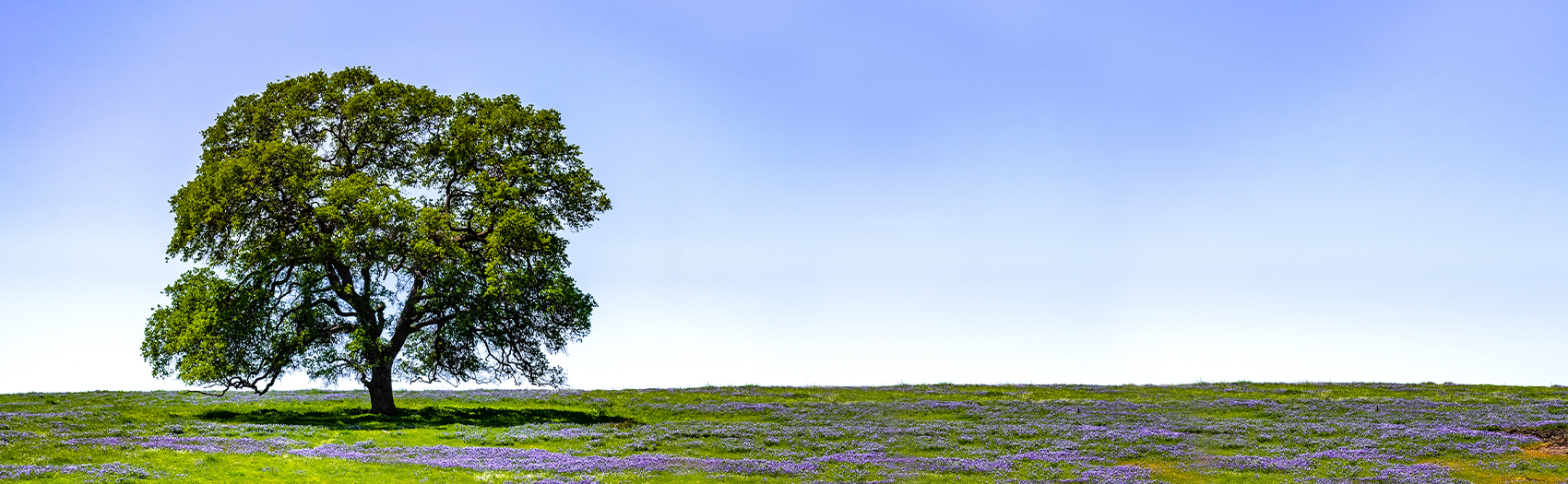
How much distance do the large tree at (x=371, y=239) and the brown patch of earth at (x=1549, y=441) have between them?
35872 mm

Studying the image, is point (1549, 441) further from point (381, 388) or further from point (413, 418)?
point (381, 388)

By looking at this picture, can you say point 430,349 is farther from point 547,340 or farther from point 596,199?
point 596,199

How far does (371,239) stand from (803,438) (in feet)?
66.2

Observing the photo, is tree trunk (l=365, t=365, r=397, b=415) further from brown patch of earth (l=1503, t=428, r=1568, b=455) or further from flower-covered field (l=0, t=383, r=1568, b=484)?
brown patch of earth (l=1503, t=428, r=1568, b=455)

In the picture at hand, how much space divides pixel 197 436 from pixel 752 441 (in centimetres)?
2024

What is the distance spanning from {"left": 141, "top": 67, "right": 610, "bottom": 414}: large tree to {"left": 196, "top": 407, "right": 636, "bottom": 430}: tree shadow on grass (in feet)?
5.29

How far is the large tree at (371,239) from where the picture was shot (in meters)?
42.3

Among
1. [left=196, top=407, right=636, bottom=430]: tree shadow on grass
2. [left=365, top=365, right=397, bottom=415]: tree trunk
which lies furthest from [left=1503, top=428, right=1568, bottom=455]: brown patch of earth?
[left=365, top=365, right=397, bottom=415]: tree trunk

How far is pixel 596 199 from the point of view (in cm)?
4741

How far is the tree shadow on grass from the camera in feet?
137

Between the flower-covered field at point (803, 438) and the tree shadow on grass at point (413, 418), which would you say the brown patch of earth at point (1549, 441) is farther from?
the tree shadow on grass at point (413, 418)

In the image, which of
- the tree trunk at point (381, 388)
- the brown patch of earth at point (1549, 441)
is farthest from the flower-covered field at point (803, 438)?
the tree trunk at point (381, 388)

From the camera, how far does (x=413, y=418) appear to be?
144 ft

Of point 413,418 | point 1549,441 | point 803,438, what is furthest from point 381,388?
point 1549,441
